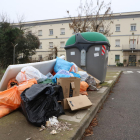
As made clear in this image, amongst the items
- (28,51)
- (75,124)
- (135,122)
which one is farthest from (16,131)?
(28,51)

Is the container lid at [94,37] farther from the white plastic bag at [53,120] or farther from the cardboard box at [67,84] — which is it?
the white plastic bag at [53,120]

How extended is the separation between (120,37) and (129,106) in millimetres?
26111

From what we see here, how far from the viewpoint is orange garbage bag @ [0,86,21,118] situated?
2.53 m

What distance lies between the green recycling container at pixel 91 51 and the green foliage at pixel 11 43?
11529 millimetres

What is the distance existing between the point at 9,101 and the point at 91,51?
3.68 metres

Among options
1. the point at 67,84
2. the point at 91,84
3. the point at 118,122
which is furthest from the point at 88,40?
the point at 118,122

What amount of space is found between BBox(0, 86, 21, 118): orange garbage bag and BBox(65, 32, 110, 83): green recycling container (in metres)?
3.33

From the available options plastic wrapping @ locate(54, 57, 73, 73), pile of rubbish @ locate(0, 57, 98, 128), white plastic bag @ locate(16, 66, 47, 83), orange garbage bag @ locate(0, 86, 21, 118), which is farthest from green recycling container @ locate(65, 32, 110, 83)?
orange garbage bag @ locate(0, 86, 21, 118)

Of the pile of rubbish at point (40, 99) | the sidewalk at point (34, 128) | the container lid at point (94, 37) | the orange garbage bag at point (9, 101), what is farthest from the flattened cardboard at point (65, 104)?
the container lid at point (94, 37)

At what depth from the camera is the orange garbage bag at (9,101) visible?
99.7 inches

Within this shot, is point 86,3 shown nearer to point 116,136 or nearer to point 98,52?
point 98,52

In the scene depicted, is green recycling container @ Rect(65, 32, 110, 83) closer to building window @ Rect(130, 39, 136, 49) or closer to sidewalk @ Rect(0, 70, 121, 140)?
sidewalk @ Rect(0, 70, 121, 140)

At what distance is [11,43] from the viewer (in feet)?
52.9

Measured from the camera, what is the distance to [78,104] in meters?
2.76
